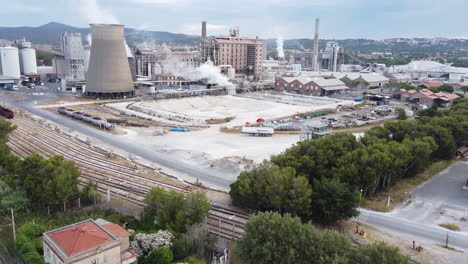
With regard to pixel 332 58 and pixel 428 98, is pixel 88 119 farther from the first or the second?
pixel 332 58

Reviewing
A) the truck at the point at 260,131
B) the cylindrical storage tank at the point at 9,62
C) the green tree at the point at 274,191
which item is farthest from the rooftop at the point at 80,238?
the cylindrical storage tank at the point at 9,62

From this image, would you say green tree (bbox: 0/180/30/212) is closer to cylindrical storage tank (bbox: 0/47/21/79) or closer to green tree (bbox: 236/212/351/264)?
green tree (bbox: 236/212/351/264)

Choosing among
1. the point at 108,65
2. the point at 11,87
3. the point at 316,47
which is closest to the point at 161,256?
the point at 108,65

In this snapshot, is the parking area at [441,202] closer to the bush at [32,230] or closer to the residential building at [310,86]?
the bush at [32,230]

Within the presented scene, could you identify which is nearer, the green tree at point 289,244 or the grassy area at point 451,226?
the green tree at point 289,244

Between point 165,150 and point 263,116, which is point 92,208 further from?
point 263,116

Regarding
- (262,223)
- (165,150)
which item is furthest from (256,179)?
(165,150)

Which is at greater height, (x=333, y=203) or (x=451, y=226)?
(x=333, y=203)
